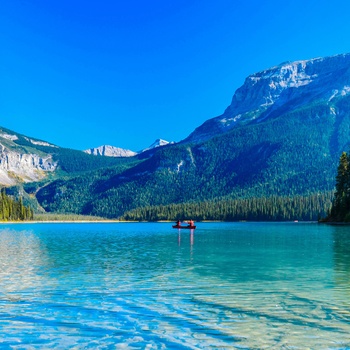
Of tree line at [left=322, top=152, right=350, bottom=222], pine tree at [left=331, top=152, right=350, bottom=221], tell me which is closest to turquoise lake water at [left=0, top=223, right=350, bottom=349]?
tree line at [left=322, top=152, right=350, bottom=222]

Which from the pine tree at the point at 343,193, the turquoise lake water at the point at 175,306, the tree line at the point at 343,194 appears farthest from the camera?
the pine tree at the point at 343,193

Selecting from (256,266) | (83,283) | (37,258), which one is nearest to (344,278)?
(256,266)

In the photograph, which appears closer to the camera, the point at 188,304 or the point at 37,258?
the point at 188,304

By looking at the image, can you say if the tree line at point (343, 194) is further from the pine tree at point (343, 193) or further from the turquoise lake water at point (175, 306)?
the turquoise lake water at point (175, 306)

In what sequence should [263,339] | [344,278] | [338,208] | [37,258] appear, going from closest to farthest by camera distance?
1. [263,339]
2. [344,278]
3. [37,258]
4. [338,208]

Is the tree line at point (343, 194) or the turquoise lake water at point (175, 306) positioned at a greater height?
the tree line at point (343, 194)

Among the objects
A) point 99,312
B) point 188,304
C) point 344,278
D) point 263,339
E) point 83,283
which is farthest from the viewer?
→ point 344,278

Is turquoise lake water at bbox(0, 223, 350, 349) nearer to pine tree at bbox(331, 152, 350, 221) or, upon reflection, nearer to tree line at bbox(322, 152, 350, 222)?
tree line at bbox(322, 152, 350, 222)

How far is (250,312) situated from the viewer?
2211cm

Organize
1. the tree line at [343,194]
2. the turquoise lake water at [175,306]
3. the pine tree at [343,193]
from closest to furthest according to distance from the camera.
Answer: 1. the turquoise lake water at [175,306]
2. the tree line at [343,194]
3. the pine tree at [343,193]

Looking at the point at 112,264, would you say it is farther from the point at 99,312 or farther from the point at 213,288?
the point at 99,312

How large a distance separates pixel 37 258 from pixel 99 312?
2965 cm

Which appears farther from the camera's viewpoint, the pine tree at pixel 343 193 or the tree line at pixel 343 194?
the pine tree at pixel 343 193

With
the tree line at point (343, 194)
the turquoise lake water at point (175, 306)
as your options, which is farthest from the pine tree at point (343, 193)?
the turquoise lake water at point (175, 306)
